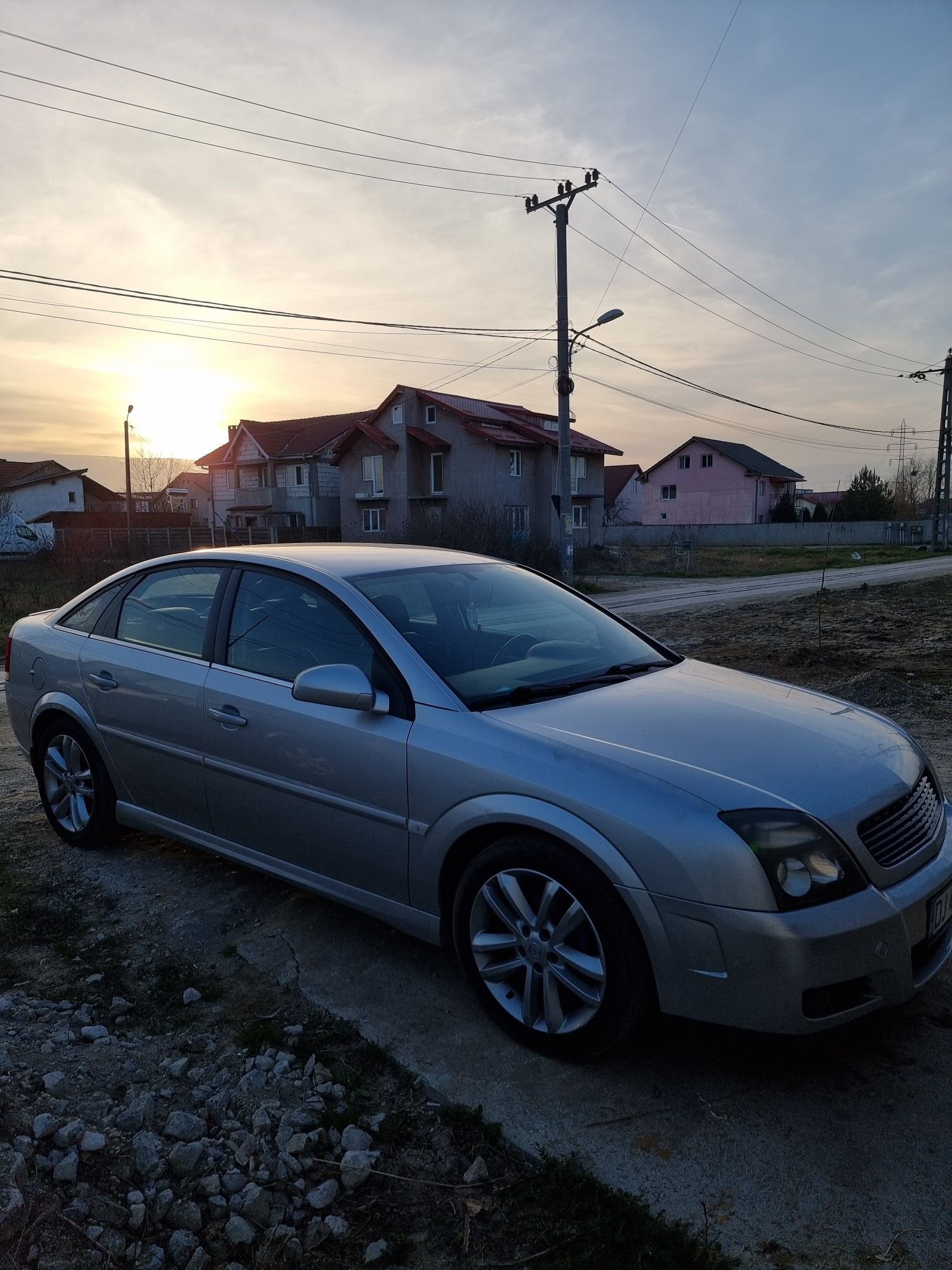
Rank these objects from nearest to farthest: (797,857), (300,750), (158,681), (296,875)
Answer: (797,857) → (300,750) → (296,875) → (158,681)

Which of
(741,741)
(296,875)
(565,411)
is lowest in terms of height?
(296,875)

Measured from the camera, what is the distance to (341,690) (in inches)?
124

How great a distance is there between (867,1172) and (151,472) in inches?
3674

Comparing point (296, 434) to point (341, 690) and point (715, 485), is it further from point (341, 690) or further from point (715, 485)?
point (341, 690)

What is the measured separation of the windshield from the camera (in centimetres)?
337

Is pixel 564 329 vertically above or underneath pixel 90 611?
above

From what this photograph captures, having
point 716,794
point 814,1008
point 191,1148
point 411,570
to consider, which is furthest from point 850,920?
point 411,570

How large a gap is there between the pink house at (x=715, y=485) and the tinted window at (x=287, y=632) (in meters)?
64.2

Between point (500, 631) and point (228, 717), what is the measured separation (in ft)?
3.85

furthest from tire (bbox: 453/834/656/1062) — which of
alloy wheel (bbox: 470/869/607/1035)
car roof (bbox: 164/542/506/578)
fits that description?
car roof (bbox: 164/542/506/578)

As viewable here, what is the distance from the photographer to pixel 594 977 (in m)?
2.64

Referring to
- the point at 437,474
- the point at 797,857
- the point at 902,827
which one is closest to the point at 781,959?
the point at 797,857

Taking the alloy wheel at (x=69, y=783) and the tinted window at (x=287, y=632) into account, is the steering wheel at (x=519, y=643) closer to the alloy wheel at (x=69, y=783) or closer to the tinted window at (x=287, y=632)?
the tinted window at (x=287, y=632)

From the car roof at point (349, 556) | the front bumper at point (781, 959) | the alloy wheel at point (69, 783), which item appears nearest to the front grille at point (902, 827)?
the front bumper at point (781, 959)
